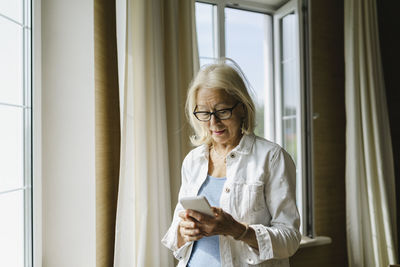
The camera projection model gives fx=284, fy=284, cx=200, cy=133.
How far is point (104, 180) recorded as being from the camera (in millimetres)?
1433

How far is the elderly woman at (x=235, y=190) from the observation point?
3.14 ft

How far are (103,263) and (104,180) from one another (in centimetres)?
40

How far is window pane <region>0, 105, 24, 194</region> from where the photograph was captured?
1.16 meters

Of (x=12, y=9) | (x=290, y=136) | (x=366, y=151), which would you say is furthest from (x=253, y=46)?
(x=12, y=9)

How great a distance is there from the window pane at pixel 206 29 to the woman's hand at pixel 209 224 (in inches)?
46.9

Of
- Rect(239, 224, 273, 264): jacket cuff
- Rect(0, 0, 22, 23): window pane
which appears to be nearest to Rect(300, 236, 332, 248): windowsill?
Rect(239, 224, 273, 264): jacket cuff

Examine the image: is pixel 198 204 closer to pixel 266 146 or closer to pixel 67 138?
pixel 266 146

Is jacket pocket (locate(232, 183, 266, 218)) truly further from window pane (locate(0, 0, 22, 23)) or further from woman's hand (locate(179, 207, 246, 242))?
window pane (locate(0, 0, 22, 23))

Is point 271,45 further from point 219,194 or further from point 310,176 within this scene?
point 219,194

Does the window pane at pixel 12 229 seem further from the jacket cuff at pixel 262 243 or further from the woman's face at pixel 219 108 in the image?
the jacket cuff at pixel 262 243

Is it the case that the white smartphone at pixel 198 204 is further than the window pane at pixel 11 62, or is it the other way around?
the window pane at pixel 11 62

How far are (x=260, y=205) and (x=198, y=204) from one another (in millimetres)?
278

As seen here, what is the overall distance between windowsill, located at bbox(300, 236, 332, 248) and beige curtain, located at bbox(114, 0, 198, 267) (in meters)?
0.98

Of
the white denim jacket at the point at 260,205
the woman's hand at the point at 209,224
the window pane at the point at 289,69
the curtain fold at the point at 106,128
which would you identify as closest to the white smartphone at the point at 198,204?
the woman's hand at the point at 209,224
